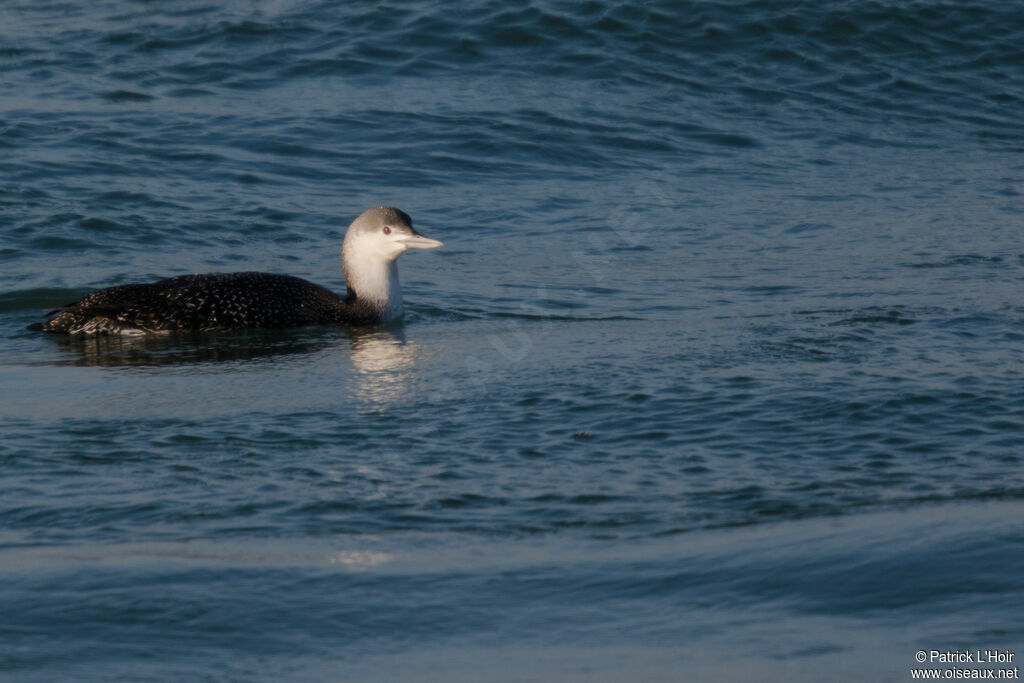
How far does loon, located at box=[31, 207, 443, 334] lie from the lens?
10203 mm

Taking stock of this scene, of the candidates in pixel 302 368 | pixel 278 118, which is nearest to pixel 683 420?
pixel 302 368

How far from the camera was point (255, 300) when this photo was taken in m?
10.4

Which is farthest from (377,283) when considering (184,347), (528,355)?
(528,355)

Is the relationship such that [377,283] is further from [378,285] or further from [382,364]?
[382,364]

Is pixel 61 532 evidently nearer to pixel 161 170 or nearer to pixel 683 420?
pixel 683 420

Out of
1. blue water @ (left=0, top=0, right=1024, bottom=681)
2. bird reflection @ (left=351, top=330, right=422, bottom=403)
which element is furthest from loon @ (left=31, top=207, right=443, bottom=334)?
bird reflection @ (left=351, top=330, right=422, bottom=403)

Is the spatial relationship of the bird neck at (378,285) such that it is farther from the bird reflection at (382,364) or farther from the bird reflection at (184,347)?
the bird reflection at (184,347)

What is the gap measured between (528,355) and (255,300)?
7.34 feet

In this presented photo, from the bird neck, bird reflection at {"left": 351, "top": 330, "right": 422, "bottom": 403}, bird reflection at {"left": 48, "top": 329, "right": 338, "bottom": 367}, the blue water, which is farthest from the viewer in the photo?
the bird neck

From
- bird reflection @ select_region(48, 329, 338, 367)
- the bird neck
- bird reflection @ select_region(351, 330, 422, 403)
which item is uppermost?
the bird neck

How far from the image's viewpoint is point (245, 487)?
6477 millimetres

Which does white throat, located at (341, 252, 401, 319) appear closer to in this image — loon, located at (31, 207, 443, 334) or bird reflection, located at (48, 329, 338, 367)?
loon, located at (31, 207, 443, 334)

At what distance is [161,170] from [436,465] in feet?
30.9

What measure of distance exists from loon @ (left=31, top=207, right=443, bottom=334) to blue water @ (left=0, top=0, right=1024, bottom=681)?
0.17 metres
